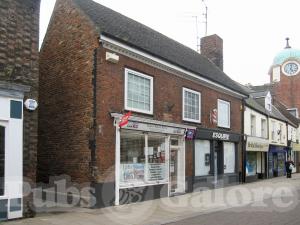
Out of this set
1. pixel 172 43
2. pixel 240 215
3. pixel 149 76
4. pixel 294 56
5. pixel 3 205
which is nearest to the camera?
pixel 3 205

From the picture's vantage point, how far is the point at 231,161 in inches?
925

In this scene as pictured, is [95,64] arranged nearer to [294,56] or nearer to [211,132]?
[211,132]

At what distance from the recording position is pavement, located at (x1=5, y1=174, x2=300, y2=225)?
11.4m

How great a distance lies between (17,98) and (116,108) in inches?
166

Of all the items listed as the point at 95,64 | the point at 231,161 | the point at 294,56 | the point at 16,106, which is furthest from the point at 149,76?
the point at 294,56

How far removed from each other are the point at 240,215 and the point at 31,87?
728 centimetres

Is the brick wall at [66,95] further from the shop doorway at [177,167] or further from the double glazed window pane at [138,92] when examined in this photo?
the shop doorway at [177,167]

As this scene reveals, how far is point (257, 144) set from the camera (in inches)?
1080

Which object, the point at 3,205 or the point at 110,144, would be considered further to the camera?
the point at 110,144

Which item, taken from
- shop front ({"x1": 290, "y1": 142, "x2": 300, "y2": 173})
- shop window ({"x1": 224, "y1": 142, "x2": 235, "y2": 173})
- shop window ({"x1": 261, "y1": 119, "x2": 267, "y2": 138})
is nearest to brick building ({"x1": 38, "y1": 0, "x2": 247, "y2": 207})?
shop window ({"x1": 224, "y1": 142, "x2": 235, "y2": 173})

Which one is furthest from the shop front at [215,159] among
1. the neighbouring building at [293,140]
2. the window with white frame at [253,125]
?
the neighbouring building at [293,140]

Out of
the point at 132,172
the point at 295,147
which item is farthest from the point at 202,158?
the point at 295,147

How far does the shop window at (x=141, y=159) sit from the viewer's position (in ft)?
49.8

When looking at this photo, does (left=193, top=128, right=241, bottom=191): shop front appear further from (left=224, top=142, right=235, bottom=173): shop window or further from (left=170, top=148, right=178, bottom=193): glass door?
(left=170, top=148, right=178, bottom=193): glass door
